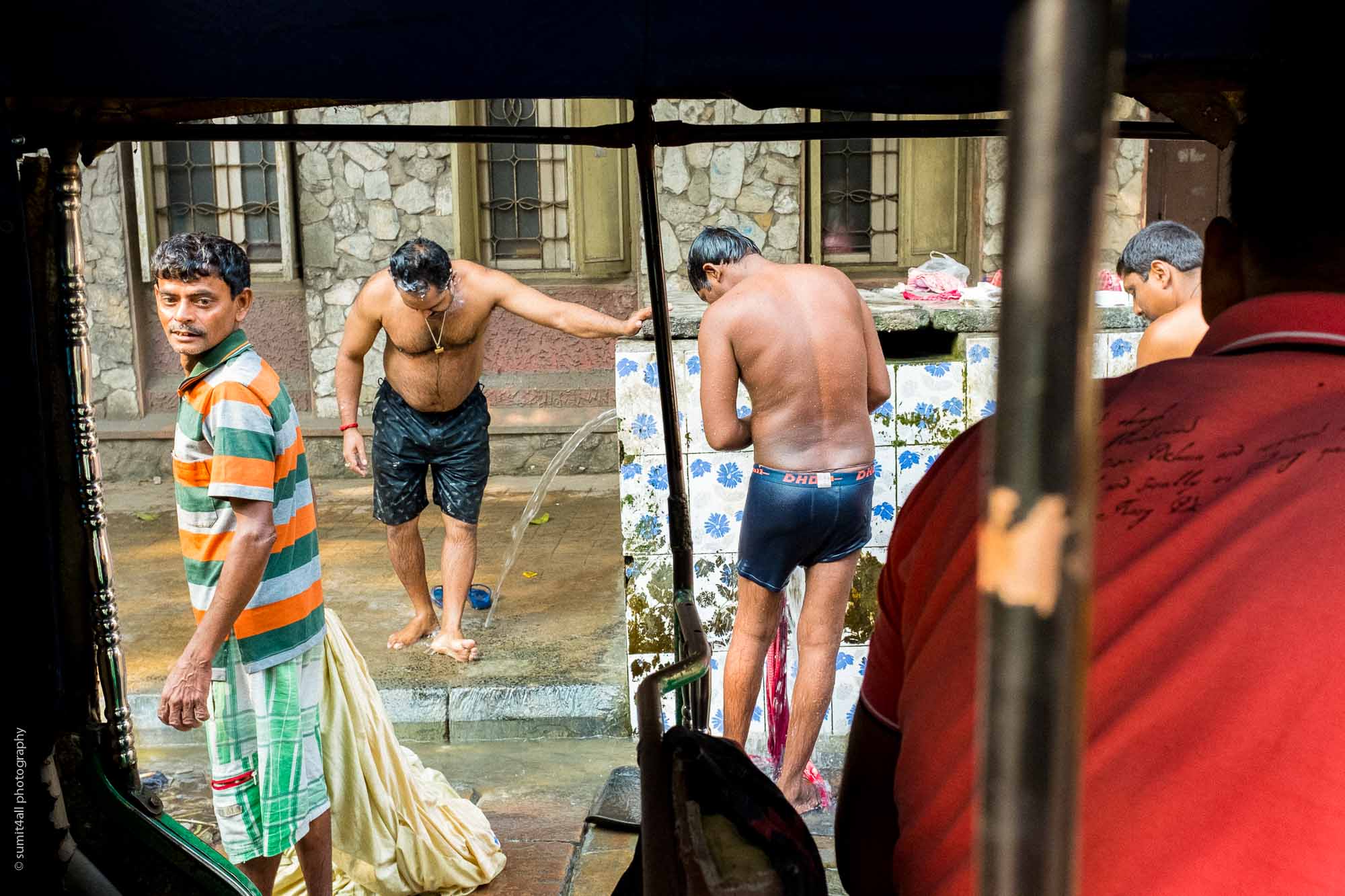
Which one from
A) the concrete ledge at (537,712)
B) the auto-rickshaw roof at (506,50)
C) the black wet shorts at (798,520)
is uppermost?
the auto-rickshaw roof at (506,50)

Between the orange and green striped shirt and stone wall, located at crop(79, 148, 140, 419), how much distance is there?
646cm

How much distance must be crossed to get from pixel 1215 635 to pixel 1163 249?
3.78m

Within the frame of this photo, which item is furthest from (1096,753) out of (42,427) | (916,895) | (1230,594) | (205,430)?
(205,430)

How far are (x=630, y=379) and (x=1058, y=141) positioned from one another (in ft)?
12.7

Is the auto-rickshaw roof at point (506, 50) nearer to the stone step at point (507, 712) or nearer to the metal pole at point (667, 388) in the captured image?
the metal pole at point (667, 388)

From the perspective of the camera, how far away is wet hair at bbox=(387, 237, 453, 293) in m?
5.07

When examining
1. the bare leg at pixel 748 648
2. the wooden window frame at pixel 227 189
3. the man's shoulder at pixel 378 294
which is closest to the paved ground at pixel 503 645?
the bare leg at pixel 748 648

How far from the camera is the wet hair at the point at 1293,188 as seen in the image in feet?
3.43

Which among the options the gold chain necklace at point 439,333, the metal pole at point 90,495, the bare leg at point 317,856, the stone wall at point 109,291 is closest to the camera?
the metal pole at point 90,495

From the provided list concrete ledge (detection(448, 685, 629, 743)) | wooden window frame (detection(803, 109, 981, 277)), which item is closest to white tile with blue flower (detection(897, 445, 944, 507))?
concrete ledge (detection(448, 685, 629, 743))

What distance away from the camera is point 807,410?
4.16 meters

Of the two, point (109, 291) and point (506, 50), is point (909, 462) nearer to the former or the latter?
point (506, 50)

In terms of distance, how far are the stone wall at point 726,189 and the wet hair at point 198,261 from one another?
533cm

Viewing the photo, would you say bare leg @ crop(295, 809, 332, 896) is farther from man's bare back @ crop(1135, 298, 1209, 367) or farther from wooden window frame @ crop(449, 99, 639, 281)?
wooden window frame @ crop(449, 99, 639, 281)
